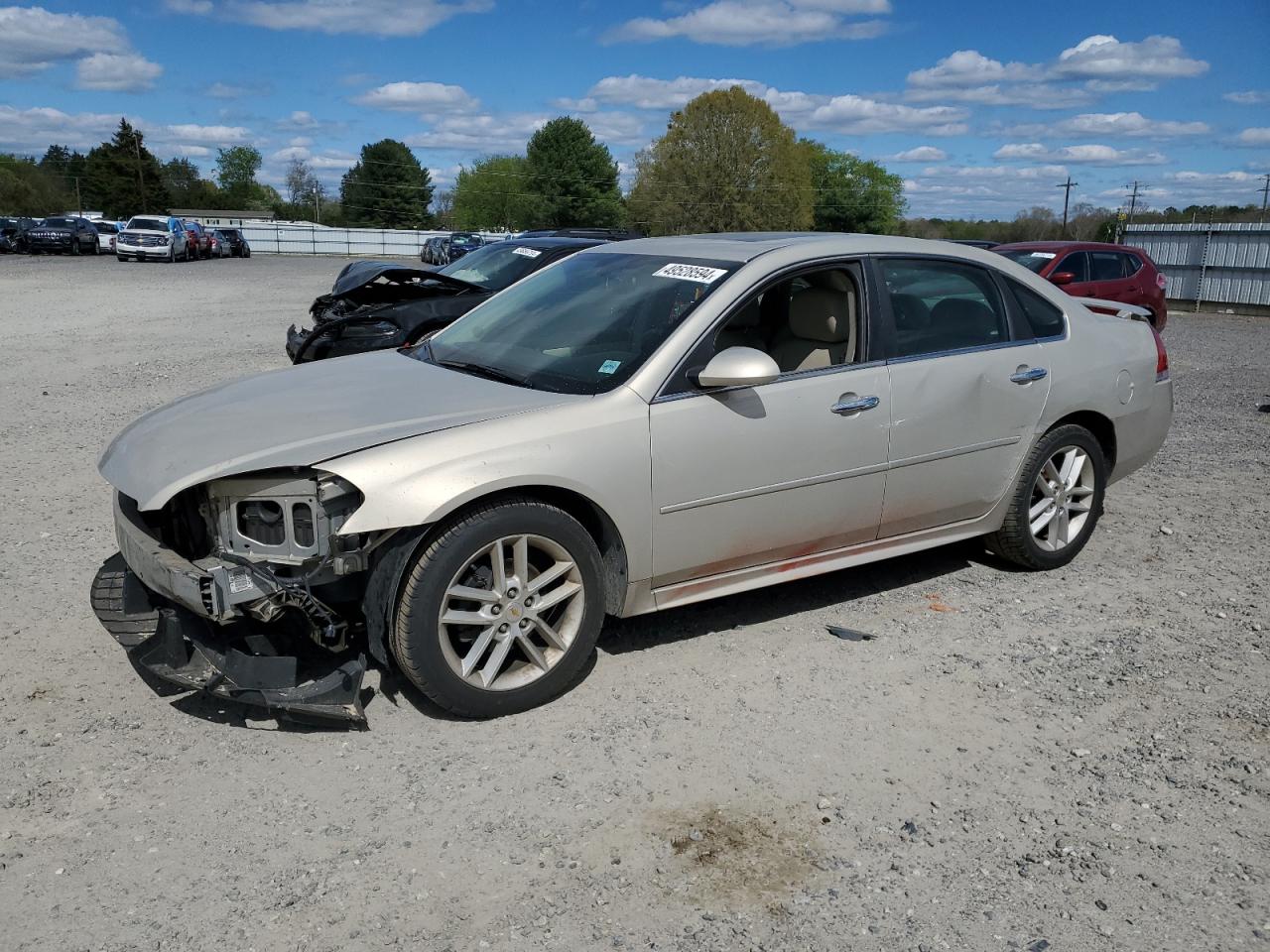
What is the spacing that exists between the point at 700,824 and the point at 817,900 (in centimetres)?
48

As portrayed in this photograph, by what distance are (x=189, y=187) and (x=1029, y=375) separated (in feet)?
440

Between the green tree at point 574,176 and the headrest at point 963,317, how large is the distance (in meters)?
106

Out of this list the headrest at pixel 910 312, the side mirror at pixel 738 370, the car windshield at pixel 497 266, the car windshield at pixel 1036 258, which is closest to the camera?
the side mirror at pixel 738 370

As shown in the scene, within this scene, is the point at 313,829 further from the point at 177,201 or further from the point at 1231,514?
the point at 177,201

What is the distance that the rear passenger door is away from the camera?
15.8 ft

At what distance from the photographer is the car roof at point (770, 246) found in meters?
4.79

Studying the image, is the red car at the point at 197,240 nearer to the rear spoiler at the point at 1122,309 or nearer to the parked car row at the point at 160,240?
the parked car row at the point at 160,240

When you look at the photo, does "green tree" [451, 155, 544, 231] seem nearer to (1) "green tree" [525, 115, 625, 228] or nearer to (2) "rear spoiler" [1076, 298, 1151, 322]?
(1) "green tree" [525, 115, 625, 228]

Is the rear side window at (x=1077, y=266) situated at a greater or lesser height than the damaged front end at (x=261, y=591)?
A: greater

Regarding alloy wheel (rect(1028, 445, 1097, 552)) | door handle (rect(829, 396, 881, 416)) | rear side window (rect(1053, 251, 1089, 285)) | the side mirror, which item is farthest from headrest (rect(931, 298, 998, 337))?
rear side window (rect(1053, 251, 1089, 285))

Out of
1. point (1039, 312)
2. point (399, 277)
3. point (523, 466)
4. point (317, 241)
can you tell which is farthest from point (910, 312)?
point (317, 241)

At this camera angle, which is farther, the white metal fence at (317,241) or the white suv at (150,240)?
the white metal fence at (317,241)

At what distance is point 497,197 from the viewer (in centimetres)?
12656

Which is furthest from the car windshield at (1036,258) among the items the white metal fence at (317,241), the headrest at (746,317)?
the white metal fence at (317,241)
